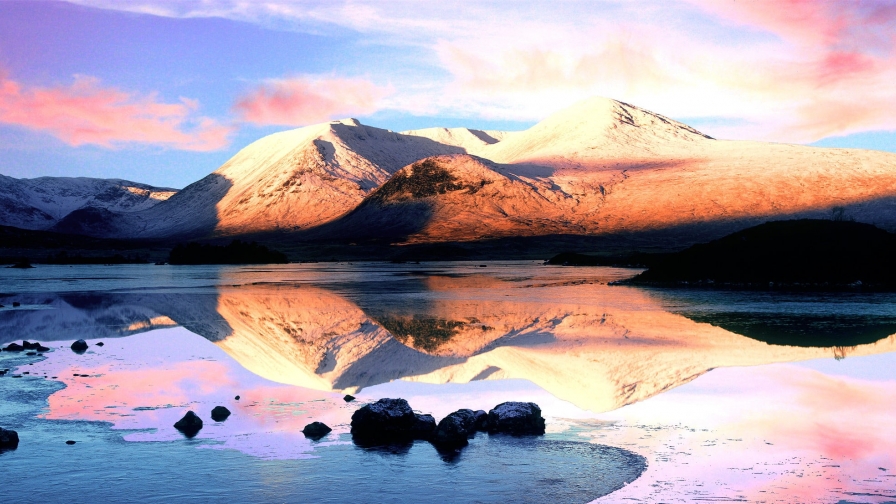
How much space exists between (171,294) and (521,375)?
1603 inches

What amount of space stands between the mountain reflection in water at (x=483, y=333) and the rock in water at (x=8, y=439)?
292 inches

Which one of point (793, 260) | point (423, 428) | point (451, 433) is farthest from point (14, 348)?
point (793, 260)

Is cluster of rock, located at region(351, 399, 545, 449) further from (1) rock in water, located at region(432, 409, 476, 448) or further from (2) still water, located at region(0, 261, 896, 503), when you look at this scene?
(2) still water, located at region(0, 261, 896, 503)

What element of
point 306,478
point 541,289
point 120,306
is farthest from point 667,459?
point 541,289

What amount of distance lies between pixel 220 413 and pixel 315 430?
280 centimetres

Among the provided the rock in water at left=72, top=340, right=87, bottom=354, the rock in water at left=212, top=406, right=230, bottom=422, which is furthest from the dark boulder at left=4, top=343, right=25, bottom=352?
the rock in water at left=212, top=406, right=230, bottom=422

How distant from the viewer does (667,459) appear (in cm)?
1447

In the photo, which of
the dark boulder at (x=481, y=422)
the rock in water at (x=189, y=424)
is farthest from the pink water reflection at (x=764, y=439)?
the rock in water at (x=189, y=424)

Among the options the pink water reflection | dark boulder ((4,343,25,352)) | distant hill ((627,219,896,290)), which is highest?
distant hill ((627,219,896,290))

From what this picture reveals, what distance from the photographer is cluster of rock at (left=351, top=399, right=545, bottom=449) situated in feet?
53.5

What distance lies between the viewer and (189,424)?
17.0 metres

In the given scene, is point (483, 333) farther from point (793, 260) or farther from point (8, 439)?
point (793, 260)

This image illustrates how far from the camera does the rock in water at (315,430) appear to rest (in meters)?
16.3

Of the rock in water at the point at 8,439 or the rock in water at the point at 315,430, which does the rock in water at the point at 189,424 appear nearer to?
the rock in water at the point at 315,430
